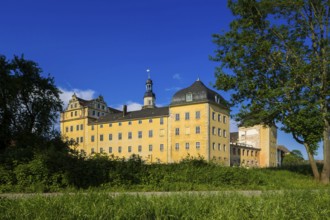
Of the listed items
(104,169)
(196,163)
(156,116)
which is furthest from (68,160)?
(156,116)

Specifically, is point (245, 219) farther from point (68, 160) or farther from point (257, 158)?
point (257, 158)

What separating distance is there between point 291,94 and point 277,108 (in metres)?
1.31

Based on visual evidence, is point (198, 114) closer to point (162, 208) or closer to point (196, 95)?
point (196, 95)

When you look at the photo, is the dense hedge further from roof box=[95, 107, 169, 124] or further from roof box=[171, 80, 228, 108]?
roof box=[95, 107, 169, 124]

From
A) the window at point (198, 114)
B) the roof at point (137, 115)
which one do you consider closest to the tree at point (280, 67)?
the window at point (198, 114)

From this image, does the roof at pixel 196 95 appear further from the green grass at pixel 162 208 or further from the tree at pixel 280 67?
the green grass at pixel 162 208

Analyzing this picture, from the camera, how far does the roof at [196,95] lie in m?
76.1

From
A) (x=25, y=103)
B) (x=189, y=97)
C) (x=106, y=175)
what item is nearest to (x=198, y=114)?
(x=189, y=97)

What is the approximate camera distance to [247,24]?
20328 millimetres

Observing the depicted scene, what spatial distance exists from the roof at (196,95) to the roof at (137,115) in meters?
4.66

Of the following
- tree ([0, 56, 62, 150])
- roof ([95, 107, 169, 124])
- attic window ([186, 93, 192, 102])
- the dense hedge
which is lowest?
the dense hedge

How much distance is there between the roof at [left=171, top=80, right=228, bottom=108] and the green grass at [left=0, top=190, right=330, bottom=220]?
69460 mm

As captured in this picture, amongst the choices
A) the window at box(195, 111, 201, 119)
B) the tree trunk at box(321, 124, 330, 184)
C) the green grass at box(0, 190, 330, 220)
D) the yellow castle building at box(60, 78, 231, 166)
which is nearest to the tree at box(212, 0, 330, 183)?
the tree trunk at box(321, 124, 330, 184)

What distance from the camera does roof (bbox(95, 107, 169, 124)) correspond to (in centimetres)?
8406
